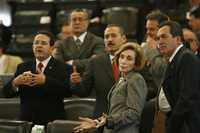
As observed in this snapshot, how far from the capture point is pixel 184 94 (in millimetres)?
3330

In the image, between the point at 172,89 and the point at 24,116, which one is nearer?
the point at 172,89

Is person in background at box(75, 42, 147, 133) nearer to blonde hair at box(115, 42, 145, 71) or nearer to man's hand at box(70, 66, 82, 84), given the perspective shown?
blonde hair at box(115, 42, 145, 71)

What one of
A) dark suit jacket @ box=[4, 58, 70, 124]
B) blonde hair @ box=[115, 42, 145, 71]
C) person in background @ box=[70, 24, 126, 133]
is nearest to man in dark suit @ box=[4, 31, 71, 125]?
dark suit jacket @ box=[4, 58, 70, 124]

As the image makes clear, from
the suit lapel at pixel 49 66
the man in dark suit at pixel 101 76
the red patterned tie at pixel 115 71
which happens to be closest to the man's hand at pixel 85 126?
the man in dark suit at pixel 101 76

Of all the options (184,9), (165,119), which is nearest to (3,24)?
(184,9)

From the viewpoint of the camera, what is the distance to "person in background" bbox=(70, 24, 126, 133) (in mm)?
4020

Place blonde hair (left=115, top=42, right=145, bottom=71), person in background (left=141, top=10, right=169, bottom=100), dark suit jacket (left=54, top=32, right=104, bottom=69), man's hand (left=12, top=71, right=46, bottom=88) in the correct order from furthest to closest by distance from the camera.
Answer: dark suit jacket (left=54, top=32, right=104, bottom=69)
man's hand (left=12, top=71, right=46, bottom=88)
person in background (left=141, top=10, right=169, bottom=100)
blonde hair (left=115, top=42, right=145, bottom=71)

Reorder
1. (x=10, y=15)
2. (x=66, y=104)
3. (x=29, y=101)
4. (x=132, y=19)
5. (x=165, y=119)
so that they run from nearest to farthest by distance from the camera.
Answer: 1. (x=165, y=119)
2. (x=29, y=101)
3. (x=66, y=104)
4. (x=132, y=19)
5. (x=10, y=15)

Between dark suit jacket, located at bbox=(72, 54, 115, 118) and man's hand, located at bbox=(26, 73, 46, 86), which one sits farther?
man's hand, located at bbox=(26, 73, 46, 86)

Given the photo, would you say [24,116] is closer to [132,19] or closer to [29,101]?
[29,101]

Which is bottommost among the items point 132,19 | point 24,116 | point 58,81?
point 24,116

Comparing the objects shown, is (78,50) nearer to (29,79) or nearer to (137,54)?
(29,79)

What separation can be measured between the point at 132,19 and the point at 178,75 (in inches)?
180

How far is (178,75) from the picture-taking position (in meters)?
3.41
